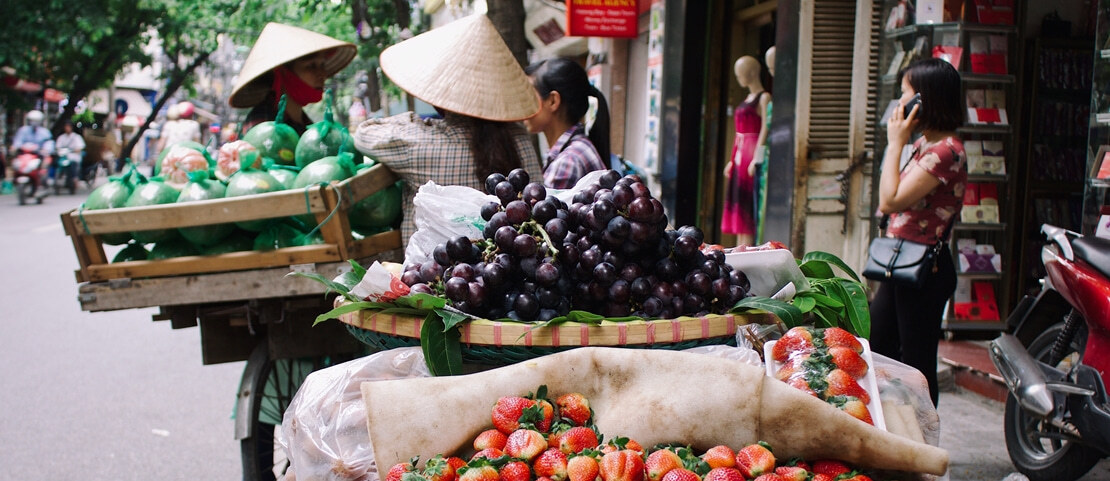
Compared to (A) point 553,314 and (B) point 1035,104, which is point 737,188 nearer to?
(B) point 1035,104

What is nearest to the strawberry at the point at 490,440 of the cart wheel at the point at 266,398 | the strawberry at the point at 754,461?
the strawberry at the point at 754,461

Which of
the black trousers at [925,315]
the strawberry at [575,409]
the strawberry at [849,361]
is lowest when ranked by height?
the black trousers at [925,315]

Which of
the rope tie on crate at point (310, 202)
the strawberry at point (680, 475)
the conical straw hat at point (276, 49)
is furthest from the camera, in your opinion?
the conical straw hat at point (276, 49)

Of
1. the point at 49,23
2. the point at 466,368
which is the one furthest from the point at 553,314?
the point at 49,23

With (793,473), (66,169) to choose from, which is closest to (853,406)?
(793,473)

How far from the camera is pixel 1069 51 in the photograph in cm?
588

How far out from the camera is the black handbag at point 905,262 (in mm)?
3621

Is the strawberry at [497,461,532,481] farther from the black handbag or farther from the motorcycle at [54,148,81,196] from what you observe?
the motorcycle at [54,148,81,196]

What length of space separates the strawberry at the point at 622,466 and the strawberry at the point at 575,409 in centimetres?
Answer: 18

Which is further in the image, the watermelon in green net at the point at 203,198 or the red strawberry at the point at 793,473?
the watermelon in green net at the point at 203,198

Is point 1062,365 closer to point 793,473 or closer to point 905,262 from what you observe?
point 905,262

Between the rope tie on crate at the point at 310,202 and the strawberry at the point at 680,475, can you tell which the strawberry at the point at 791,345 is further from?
the rope tie on crate at the point at 310,202

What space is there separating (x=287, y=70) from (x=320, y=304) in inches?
69.1

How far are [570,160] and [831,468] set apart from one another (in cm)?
218
